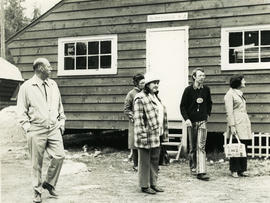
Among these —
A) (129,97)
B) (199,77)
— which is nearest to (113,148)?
(129,97)

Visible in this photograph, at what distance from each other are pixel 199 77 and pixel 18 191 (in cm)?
331

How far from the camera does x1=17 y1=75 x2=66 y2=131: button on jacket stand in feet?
18.3

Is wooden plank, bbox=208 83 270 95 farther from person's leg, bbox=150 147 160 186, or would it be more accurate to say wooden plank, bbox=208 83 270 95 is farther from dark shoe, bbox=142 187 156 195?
dark shoe, bbox=142 187 156 195

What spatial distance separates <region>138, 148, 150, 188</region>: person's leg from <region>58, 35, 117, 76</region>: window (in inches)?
188

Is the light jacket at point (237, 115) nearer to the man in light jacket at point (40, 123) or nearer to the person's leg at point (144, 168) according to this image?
the person's leg at point (144, 168)

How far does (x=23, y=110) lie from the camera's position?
18.3ft

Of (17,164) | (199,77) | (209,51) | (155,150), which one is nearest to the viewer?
(155,150)

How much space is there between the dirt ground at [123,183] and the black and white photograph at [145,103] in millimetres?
19

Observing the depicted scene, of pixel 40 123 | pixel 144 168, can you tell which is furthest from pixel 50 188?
pixel 144 168

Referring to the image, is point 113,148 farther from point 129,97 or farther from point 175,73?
point 129,97

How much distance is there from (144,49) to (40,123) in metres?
5.18

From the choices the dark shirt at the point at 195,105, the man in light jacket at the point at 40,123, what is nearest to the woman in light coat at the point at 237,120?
the dark shirt at the point at 195,105

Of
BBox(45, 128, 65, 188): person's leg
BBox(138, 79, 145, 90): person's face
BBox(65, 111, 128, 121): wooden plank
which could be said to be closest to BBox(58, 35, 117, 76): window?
BBox(65, 111, 128, 121): wooden plank

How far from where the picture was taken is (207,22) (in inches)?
384
